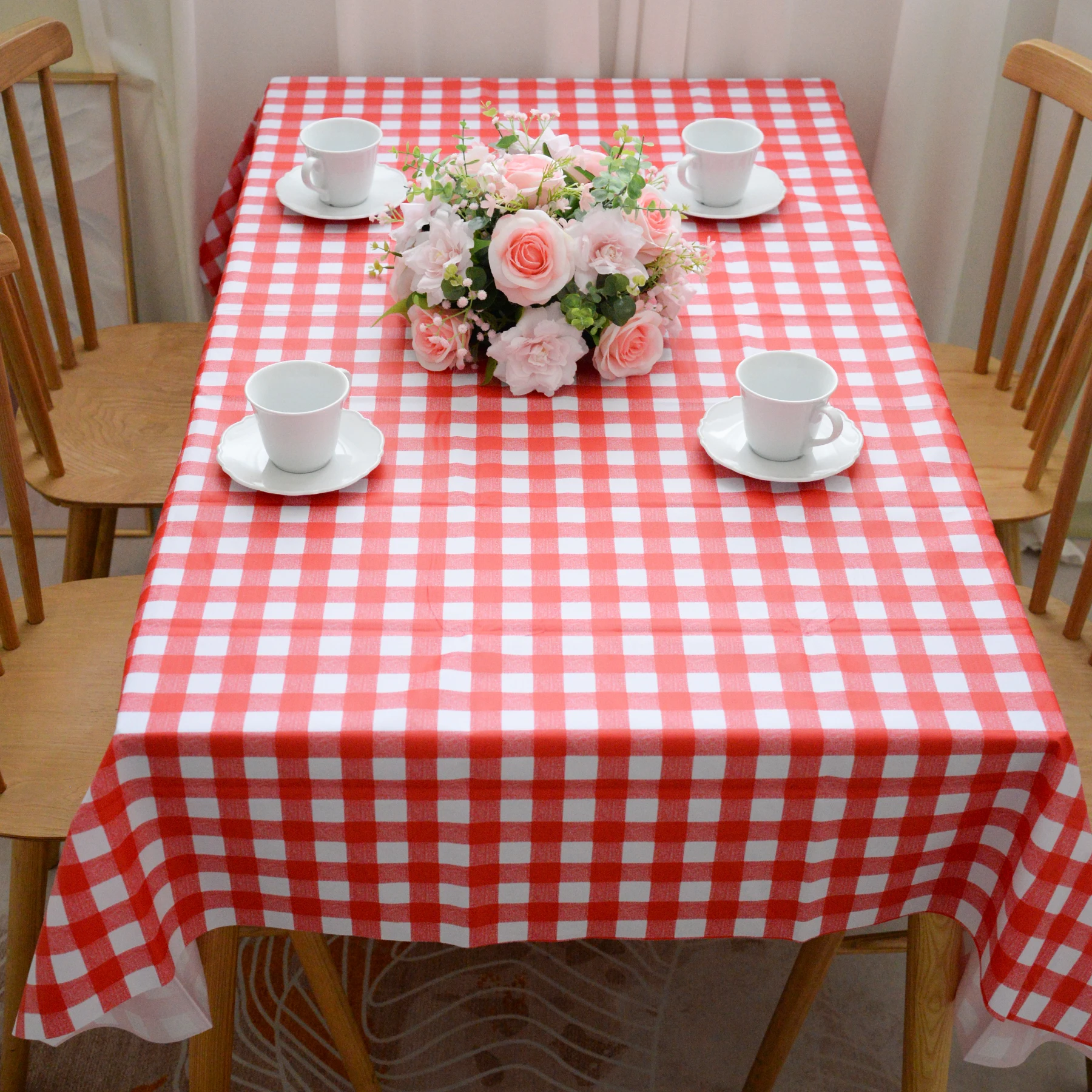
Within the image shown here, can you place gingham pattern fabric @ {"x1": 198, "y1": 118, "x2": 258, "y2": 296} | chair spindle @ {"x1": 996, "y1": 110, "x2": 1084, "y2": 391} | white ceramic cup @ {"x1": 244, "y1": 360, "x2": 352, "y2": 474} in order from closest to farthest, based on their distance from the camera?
white ceramic cup @ {"x1": 244, "y1": 360, "x2": 352, "y2": 474} → chair spindle @ {"x1": 996, "y1": 110, "x2": 1084, "y2": 391} → gingham pattern fabric @ {"x1": 198, "y1": 118, "x2": 258, "y2": 296}

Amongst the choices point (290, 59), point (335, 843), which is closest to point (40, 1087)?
point (335, 843)

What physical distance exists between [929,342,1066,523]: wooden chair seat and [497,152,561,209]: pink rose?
691mm

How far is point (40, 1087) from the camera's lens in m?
1.49

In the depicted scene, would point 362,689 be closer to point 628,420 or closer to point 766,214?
point 628,420

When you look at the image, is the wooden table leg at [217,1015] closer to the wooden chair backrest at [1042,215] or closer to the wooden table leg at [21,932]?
the wooden table leg at [21,932]

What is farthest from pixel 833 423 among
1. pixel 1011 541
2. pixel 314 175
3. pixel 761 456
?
pixel 314 175

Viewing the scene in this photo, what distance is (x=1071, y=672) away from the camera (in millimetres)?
1354

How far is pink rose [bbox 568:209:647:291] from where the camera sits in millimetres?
1197

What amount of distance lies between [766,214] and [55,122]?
99 cm

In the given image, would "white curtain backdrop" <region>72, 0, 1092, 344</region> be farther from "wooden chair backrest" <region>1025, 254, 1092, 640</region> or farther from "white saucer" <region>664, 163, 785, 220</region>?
"wooden chair backrest" <region>1025, 254, 1092, 640</region>

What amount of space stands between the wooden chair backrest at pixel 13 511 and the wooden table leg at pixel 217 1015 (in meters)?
0.45

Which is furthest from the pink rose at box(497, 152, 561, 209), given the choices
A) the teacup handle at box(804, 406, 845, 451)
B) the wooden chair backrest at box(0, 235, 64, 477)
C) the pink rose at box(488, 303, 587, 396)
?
the wooden chair backrest at box(0, 235, 64, 477)

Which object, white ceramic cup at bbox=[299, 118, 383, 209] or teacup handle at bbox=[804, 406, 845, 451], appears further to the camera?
white ceramic cup at bbox=[299, 118, 383, 209]

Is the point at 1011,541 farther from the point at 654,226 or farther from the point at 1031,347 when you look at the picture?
the point at 654,226
